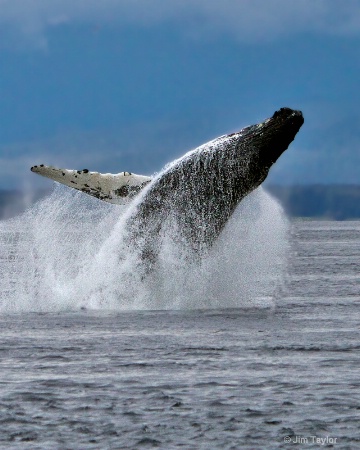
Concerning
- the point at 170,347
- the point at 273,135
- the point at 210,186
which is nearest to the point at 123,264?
the point at 210,186

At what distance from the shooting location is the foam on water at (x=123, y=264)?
65.9ft

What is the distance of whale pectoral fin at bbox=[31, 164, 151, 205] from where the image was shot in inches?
839

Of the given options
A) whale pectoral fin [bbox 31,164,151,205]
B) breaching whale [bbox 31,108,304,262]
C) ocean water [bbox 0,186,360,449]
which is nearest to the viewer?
ocean water [bbox 0,186,360,449]

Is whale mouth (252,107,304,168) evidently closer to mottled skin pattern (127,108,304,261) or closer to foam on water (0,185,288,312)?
mottled skin pattern (127,108,304,261)

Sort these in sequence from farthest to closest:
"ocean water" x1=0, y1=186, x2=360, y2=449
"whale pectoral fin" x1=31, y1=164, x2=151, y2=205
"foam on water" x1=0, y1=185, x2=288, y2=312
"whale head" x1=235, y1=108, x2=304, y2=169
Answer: "whale pectoral fin" x1=31, y1=164, x2=151, y2=205 → "foam on water" x1=0, y1=185, x2=288, y2=312 → "whale head" x1=235, y1=108, x2=304, y2=169 → "ocean water" x1=0, y1=186, x2=360, y2=449

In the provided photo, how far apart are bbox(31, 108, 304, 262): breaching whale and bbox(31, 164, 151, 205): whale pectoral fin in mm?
1052

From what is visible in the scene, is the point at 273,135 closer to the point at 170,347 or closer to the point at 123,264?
the point at 123,264

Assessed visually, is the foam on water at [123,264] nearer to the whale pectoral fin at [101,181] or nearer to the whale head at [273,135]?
the whale pectoral fin at [101,181]

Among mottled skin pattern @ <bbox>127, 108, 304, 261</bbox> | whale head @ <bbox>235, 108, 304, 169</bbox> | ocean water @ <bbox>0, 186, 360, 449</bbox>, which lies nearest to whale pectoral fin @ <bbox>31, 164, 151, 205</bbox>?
ocean water @ <bbox>0, 186, 360, 449</bbox>

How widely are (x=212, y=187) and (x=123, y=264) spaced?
214 cm

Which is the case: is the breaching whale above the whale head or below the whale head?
below

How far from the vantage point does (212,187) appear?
20.0m

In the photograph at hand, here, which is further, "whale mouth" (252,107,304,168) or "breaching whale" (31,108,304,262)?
"breaching whale" (31,108,304,262)

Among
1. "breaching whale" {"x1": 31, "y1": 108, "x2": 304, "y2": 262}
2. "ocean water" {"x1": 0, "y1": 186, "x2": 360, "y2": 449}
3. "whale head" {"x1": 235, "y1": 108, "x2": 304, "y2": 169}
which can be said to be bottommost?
"ocean water" {"x1": 0, "y1": 186, "x2": 360, "y2": 449}
